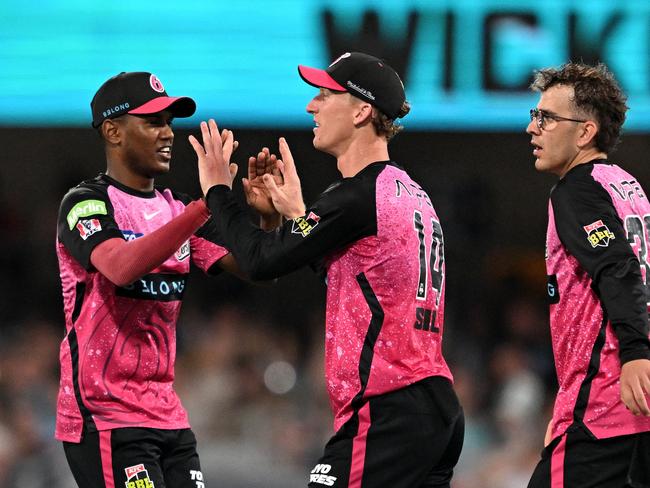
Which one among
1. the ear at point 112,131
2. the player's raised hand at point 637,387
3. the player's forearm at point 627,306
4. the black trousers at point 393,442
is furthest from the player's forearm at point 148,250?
the player's raised hand at point 637,387

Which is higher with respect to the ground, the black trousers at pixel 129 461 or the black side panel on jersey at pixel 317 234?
the black side panel on jersey at pixel 317 234

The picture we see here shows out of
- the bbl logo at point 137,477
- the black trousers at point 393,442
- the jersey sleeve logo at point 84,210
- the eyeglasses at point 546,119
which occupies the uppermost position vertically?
the eyeglasses at point 546,119

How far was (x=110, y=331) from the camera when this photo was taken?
185 inches

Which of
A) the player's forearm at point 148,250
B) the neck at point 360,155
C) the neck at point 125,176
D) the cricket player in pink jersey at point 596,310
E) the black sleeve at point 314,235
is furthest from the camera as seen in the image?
the neck at point 125,176

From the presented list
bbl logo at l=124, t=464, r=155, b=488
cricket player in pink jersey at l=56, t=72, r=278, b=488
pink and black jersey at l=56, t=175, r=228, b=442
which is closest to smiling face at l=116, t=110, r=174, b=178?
cricket player in pink jersey at l=56, t=72, r=278, b=488

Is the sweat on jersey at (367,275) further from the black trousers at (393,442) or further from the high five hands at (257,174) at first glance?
the high five hands at (257,174)

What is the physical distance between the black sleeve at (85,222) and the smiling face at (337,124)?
0.93m

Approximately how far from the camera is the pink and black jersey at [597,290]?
4023 millimetres

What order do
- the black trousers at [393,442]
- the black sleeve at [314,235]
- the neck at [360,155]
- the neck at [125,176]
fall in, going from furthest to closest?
the neck at [125,176] → the neck at [360,155] → the black sleeve at [314,235] → the black trousers at [393,442]

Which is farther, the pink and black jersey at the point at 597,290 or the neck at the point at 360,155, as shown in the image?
the neck at the point at 360,155

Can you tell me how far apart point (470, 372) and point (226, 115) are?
3.18 metres

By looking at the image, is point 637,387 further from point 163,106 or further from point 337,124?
point 163,106

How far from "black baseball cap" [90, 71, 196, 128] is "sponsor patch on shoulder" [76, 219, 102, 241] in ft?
1.87

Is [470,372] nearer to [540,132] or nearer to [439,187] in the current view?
[439,187]
